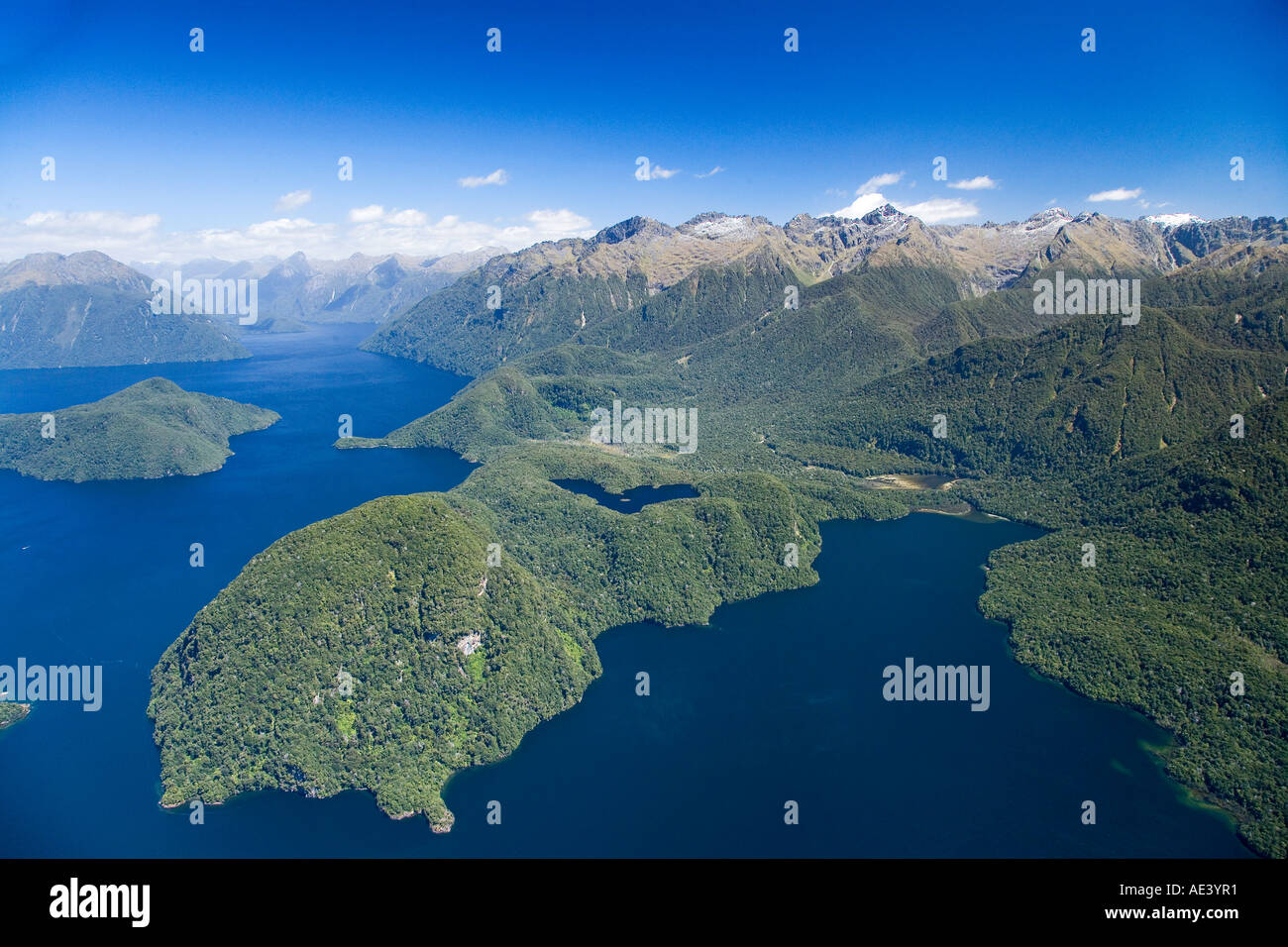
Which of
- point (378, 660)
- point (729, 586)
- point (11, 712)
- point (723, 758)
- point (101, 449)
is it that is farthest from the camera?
point (101, 449)

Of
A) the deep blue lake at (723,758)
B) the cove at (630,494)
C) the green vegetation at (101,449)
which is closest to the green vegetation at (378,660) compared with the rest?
the deep blue lake at (723,758)

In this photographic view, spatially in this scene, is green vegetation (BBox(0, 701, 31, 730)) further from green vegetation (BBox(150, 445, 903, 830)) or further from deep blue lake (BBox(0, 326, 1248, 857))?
green vegetation (BBox(150, 445, 903, 830))

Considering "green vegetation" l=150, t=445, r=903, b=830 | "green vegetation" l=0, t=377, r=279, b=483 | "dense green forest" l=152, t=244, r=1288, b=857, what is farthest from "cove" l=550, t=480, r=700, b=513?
"green vegetation" l=0, t=377, r=279, b=483

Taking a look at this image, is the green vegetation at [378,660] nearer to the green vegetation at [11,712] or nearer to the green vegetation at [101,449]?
the green vegetation at [11,712]

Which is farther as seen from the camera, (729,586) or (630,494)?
(630,494)

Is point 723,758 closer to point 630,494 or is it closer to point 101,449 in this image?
point 630,494

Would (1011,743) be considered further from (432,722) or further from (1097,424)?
(1097,424)

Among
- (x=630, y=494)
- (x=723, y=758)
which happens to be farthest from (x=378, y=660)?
(x=630, y=494)

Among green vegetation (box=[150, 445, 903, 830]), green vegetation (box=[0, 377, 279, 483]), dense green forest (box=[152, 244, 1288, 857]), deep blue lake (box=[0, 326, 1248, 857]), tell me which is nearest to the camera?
deep blue lake (box=[0, 326, 1248, 857])

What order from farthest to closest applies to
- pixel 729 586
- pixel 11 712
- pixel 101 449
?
1. pixel 101 449
2. pixel 729 586
3. pixel 11 712
